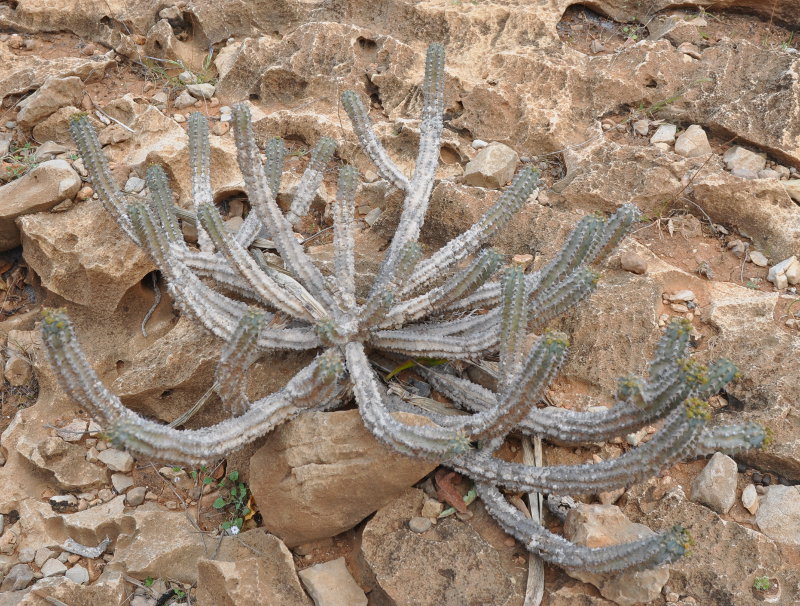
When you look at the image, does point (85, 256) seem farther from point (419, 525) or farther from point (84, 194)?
point (419, 525)

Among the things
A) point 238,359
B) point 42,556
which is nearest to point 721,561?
point 238,359

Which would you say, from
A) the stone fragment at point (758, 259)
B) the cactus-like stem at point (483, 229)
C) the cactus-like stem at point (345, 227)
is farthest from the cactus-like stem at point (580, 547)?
the stone fragment at point (758, 259)

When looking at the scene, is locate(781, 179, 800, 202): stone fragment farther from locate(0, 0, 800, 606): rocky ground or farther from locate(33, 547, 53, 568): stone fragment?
locate(33, 547, 53, 568): stone fragment

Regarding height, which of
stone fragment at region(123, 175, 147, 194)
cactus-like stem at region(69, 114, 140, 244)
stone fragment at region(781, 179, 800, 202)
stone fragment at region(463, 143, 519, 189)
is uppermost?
cactus-like stem at region(69, 114, 140, 244)

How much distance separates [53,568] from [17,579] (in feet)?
0.43

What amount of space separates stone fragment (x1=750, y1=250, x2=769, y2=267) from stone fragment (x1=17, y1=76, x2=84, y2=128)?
3.92m

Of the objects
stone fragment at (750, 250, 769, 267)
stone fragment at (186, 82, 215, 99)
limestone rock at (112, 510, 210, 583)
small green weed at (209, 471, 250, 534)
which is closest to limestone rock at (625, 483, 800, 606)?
stone fragment at (750, 250, 769, 267)

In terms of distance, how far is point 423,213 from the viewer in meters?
3.40

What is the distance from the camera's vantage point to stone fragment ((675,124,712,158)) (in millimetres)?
3969

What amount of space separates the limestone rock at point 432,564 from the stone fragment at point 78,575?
1115mm

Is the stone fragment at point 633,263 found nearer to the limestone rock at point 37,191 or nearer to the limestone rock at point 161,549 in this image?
the limestone rock at point 161,549

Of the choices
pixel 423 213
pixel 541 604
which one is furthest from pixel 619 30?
pixel 541 604

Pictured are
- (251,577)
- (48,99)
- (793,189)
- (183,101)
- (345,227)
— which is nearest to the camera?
(251,577)

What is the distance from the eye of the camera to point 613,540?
254cm
